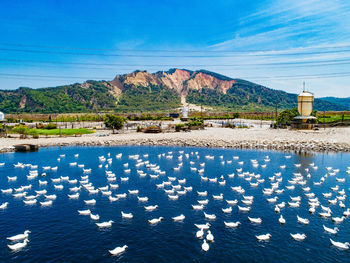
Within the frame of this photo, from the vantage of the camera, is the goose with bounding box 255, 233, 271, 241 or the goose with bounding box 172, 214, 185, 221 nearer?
the goose with bounding box 255, 233, 271, 241

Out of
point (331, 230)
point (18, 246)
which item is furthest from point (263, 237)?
point (18, 246)

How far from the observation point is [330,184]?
3422cm

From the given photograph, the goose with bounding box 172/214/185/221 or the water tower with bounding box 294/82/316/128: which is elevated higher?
the water tower with bounding box 294/82/316/128

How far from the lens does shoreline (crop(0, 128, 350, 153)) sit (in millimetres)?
58938

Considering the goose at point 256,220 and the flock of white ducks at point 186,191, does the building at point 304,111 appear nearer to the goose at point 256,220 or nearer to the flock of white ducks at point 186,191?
the flock of white ducks at point 186,191

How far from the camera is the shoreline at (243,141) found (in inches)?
2320

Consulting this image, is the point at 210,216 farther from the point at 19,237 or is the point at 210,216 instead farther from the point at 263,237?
the point at 19,237

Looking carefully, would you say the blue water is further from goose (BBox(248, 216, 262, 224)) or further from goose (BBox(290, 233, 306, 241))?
goose (BBox(248, 216, 262, 224))

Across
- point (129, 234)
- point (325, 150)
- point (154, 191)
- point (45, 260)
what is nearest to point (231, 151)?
point (325, 150)

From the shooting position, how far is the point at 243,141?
65.5 metres

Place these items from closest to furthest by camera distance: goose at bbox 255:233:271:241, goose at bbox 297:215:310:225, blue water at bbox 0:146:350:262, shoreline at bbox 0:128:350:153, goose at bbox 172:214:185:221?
blue water at bbox 0:146:350:262, goose at bbox 255:233:271:241, goose at bbox 297:215:310:225, goose at bbox 172:214:185:221, shoreline at bbox 0:128:350:153

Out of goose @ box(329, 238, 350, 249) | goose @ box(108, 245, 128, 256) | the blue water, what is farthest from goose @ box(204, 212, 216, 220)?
goose @ box(329, 238, 350, 249)

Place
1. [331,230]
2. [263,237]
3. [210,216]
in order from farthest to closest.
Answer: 1. [210,216]
2. [331,230]
3. [263,237]

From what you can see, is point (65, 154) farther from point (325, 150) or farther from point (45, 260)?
point (325, 150)
